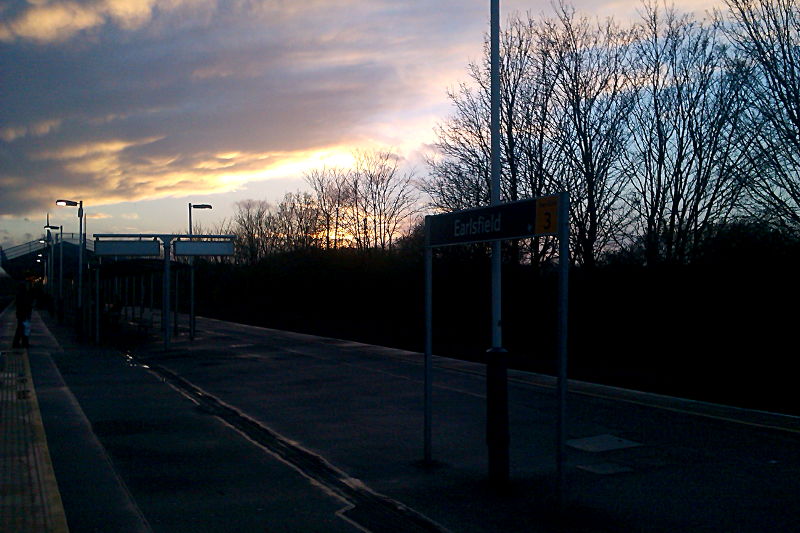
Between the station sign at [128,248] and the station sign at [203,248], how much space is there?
66 cm

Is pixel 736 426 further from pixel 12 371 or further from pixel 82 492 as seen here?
pixel 12 371

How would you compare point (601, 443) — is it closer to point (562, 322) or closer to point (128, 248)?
point (562, 322)

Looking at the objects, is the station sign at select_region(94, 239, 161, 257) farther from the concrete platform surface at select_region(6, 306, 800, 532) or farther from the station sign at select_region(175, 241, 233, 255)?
the concrete platform surface at select_region(6, 306, 800, 532)

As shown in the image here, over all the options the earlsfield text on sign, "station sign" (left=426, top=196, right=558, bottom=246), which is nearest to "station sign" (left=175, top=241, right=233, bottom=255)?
"station sign" (left=426, top=196, right=558, bottom=246)

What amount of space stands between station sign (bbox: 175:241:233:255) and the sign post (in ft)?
53.7

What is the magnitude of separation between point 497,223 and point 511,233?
28 cm

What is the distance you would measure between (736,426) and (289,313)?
4352cm

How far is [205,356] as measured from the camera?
73.5ft

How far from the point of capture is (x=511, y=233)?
718cm

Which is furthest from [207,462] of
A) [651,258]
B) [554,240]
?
[554,240]

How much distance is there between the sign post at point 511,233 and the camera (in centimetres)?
634

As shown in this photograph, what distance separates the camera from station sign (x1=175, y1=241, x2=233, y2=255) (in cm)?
2388

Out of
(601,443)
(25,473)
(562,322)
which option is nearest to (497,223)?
(562,322)

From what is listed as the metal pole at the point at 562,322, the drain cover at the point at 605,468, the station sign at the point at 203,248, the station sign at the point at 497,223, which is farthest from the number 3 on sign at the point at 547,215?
the station sign at the point at 203,248
